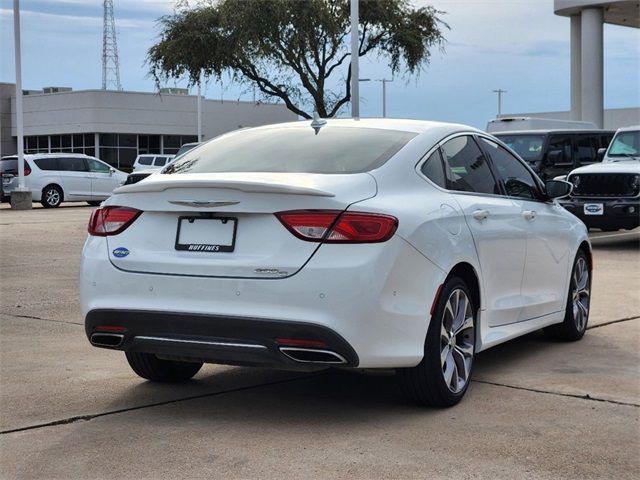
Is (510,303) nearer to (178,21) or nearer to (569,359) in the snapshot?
(569,359)

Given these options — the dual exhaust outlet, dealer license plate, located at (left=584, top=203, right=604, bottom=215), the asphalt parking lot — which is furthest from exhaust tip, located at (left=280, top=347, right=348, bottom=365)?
dealer license plate, located at (left=584, top=203, right=604, bottom=215)

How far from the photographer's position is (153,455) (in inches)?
183

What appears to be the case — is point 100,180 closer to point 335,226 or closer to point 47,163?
point 47,163

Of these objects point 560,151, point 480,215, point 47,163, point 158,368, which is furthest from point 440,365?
point 47,163

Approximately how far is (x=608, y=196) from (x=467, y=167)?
10.5 meters

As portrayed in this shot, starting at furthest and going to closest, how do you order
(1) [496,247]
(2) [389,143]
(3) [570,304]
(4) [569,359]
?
(3) [570,304], (4) [569,359], (1) [496,247], (2) [389,143]

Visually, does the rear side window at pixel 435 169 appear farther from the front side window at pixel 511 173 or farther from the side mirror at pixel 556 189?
the side mirror at pixel 556 189

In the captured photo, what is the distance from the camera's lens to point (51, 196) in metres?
30.3

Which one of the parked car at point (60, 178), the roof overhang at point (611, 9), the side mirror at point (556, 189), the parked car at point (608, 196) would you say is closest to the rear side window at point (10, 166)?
the parked car at point (60, 178)

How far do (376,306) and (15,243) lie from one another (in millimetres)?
12518

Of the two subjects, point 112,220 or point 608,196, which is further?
point 608,196

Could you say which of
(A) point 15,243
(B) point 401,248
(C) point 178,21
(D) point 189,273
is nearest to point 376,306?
(B) point 401,248

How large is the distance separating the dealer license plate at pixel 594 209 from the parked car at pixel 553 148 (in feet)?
11.1

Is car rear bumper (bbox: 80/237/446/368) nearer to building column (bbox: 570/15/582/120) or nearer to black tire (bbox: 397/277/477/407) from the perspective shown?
black tire (bbox: 397/277/477/407)
